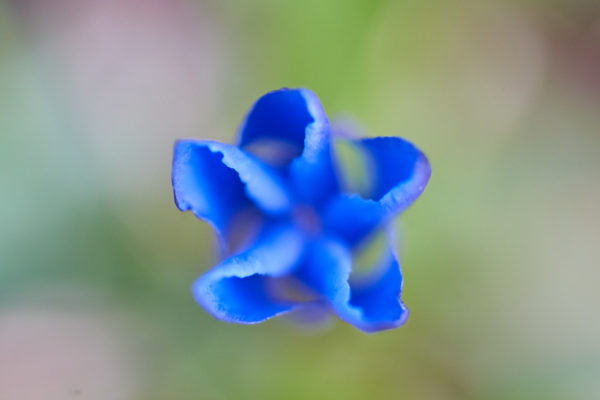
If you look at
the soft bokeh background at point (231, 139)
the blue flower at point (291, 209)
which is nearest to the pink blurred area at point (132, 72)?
the soft bokeh background at point (231, 139)

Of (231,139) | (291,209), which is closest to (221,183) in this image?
(291,209)

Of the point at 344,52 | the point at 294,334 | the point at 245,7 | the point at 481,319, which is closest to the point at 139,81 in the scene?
the point at 245,7

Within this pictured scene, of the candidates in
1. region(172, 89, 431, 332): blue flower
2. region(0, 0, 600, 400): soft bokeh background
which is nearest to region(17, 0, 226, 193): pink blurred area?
region(0, 0, 600, 400): soft bokeh background

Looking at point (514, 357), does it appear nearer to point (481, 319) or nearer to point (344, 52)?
point (481, 319)

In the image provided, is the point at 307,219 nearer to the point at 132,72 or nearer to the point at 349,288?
the point at 349,288

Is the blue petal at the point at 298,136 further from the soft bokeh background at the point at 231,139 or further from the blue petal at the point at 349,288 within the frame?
the soft bokeh background at the point at 231,139

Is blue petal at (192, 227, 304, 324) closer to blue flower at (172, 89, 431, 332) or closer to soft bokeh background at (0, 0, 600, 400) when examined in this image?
blue flower at (172, 89, 431, 332)
